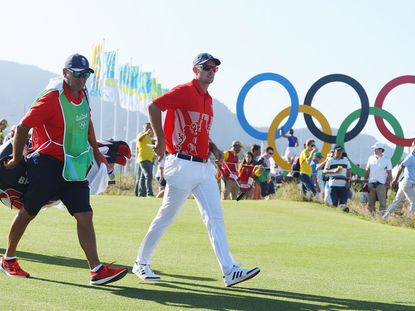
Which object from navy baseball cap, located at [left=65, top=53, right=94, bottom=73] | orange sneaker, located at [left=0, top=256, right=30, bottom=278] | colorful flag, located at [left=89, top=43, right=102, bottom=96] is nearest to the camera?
navy baseball cap, located at [left=65, top=53, right=94, bottom=73]

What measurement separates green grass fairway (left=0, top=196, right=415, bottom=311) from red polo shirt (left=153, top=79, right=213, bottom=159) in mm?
1247

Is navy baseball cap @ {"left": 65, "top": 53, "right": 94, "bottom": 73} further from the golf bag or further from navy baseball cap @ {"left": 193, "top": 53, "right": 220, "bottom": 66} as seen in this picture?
navy baseball cap @ {"left": 193, "top": 53, "right": 220, "bottom": 66}

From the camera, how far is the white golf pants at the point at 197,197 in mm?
8078

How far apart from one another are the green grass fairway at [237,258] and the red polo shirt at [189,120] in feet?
4.09

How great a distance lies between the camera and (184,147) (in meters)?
8.10

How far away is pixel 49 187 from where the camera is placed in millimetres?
7809

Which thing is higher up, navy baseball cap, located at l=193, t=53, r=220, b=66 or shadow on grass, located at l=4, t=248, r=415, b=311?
navy baseball cap, located at l=193, t=53, r=220, b=66

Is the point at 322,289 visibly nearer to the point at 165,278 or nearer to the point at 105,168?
the point at 165,278

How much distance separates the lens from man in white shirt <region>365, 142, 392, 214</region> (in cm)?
2078

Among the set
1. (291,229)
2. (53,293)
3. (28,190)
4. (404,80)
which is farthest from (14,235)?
(404,80)

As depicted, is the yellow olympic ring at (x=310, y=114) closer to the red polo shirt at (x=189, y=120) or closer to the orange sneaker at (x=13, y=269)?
the red polo shirt at (x=189, y=120)

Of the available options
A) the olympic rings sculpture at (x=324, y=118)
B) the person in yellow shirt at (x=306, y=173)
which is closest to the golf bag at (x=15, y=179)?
the person in yellow shirt at (x=306, y=173)

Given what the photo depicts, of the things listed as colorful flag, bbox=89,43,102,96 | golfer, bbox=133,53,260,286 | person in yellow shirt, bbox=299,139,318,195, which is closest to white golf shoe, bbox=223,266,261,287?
golfer, bbox=133,53,260,286

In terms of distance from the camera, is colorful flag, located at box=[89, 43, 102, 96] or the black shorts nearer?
the black shorts
